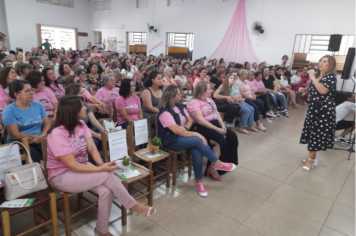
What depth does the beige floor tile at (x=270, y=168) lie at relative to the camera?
116 inches

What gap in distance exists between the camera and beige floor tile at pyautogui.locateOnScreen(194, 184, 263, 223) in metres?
2.18

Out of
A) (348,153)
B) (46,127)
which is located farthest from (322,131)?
(46,127)

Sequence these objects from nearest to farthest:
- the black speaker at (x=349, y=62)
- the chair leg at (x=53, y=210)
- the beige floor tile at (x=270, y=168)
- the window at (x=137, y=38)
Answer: the chair leg at (x=53, y=210)
the beige floor tile at (x=270, y=168)
the black speaker at (x=349, y=62)
the window at (x=137, y=38)

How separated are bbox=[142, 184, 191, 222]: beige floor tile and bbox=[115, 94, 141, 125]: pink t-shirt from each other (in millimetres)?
967

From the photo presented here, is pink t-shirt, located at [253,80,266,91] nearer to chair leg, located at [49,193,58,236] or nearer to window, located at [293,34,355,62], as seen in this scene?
window, located at [293,34,355,62]

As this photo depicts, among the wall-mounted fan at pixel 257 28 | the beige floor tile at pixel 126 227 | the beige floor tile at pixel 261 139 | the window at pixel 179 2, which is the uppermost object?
the window at pixel 179 2

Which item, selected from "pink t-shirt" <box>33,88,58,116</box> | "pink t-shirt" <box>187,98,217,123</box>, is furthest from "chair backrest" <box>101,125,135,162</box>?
"pink t-shirt" <box>33,88,58,116</box>

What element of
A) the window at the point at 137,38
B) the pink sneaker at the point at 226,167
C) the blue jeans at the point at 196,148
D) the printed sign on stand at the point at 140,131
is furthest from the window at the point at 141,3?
the pink sneaker at the point at 226,167

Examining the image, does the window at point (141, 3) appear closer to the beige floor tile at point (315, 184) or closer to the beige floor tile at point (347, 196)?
the beige floor tile at point (315, 184)

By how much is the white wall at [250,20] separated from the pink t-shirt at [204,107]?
22.6 ft

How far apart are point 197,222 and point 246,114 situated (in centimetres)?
273

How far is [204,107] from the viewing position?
113 inches

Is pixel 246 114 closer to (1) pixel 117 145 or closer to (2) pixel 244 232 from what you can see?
(2) pixel 244 232

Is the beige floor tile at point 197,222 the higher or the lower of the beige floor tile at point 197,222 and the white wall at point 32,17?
the lower
